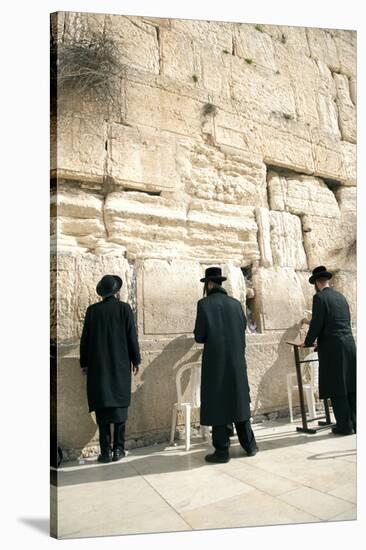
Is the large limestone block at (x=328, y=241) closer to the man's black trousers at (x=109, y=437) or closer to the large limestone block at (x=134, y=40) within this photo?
the large limestone block at (x=134, y=40)

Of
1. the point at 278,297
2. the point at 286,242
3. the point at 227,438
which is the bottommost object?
the point at 227,438

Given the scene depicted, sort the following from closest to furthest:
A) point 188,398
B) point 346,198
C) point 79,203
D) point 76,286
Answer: point 76,286 < point 79,203 < point 188,398 < point 346,198

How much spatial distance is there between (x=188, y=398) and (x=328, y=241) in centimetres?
223

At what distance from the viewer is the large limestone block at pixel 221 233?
4.55 metres

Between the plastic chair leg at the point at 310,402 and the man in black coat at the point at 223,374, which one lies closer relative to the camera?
the man in black coat at the point at 223,374

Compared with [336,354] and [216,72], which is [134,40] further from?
[336,354]

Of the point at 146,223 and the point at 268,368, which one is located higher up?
the point at 146,223

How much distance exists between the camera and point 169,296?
4.26 metres

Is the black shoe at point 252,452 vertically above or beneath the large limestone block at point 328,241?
beneath

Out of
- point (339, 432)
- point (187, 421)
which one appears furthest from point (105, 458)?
point (339, 432)

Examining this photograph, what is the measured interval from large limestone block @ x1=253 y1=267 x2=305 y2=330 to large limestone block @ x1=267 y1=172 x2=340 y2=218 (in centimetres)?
68

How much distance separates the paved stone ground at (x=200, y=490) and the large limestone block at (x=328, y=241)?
1893 millimetres

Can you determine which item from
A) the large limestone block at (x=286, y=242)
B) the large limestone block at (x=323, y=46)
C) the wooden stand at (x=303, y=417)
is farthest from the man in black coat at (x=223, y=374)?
the large limestone block at (x=323, y=46)

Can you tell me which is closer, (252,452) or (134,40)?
(252,452)
